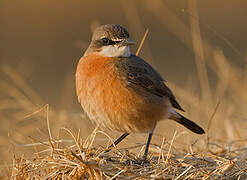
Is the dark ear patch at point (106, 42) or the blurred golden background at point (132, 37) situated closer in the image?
the dark ear patch at point (106, 42)

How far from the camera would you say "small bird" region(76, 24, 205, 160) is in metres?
5.28

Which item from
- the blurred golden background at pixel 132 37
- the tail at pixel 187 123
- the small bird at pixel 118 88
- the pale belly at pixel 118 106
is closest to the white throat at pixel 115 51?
the small bird at pixel 118 88

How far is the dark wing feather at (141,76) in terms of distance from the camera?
18.0 ft

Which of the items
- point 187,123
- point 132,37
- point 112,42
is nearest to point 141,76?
point 112,42

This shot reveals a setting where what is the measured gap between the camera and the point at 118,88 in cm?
528

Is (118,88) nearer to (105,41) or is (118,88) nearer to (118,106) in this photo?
(118,106)

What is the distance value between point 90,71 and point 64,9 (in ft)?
36.0

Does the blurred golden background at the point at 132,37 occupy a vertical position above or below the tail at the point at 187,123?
above

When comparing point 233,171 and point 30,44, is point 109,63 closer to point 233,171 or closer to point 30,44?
point 233,171

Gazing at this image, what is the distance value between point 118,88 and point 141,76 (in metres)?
0.48

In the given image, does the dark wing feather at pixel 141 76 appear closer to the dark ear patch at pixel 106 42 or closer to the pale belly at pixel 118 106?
the pale belly at pixel 118 106

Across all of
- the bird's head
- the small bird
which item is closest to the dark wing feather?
the small bird

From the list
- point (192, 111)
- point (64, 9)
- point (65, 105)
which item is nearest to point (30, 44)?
point (64, 9)

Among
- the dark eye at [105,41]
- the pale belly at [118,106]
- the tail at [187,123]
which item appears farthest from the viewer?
the tail at [187,123]
